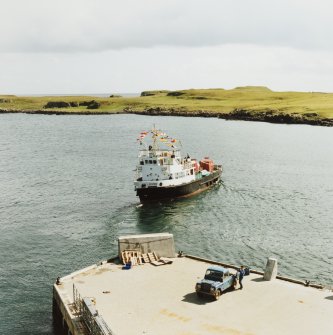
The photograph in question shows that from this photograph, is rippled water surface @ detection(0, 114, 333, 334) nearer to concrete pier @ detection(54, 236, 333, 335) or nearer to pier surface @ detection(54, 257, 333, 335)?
concrete pier @ detection(54, 236, 333, 335)

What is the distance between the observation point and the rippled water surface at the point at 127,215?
4600cm

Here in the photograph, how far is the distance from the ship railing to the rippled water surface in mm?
5655

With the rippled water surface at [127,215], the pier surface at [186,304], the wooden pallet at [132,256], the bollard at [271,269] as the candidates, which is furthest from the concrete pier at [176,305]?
the rippled water surface at [127,215]

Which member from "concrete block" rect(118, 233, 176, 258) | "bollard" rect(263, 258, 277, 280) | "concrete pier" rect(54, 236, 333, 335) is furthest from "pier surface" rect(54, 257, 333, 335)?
"concrete block" rect(118, 233, 176, 258)

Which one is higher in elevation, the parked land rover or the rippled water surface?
the parked land rover

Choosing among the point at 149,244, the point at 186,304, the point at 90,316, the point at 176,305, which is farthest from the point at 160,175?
the point at 90,316

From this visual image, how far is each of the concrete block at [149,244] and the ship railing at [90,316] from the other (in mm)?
8202

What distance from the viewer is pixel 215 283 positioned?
107 feet

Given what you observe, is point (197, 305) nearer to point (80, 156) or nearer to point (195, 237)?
point (195, 237)

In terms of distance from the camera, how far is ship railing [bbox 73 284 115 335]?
26.2 m

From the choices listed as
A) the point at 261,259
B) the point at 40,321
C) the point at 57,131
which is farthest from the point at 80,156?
the point at 40,321

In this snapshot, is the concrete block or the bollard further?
the concrete block

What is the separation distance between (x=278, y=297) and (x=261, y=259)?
54.7ft

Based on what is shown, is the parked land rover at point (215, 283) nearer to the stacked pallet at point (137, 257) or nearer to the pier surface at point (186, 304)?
the pier surface at point (186, 304)
